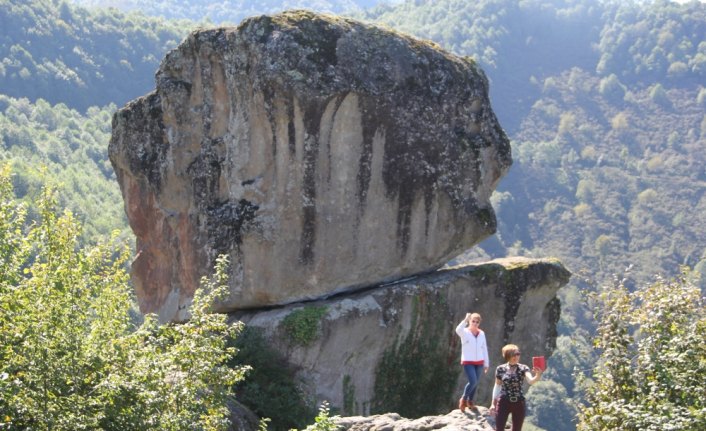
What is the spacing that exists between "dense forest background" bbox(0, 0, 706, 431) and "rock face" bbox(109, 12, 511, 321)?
221 feet

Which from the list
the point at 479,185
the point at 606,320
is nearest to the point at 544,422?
the point at 479,185

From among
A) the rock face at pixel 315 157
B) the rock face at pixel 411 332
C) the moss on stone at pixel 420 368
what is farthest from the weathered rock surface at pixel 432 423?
the rock face at pixel 315 157

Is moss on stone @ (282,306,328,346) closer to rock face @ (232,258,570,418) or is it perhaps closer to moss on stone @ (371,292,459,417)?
rock face @ (232,258,570,418)

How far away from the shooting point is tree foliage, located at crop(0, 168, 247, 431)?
1374cm

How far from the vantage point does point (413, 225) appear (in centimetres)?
2370

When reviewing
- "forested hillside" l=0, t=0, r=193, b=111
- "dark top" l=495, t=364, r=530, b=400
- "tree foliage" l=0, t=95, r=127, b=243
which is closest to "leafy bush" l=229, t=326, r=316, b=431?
"dark top" l=495, t=364, r=530, b=400

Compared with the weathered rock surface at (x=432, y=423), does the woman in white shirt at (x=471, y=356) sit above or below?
above

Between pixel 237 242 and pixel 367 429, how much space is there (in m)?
5.96

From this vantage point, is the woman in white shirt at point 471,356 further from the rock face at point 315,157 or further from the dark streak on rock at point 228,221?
the dark streak on rock at point 228,221

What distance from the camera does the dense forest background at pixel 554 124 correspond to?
117 m

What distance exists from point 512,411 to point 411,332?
7076 millimetres

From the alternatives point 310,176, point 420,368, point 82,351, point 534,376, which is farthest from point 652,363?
point 310,176

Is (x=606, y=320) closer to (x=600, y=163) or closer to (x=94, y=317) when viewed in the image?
(x=94, y=317)

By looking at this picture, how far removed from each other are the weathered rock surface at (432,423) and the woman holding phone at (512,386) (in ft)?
3.16
